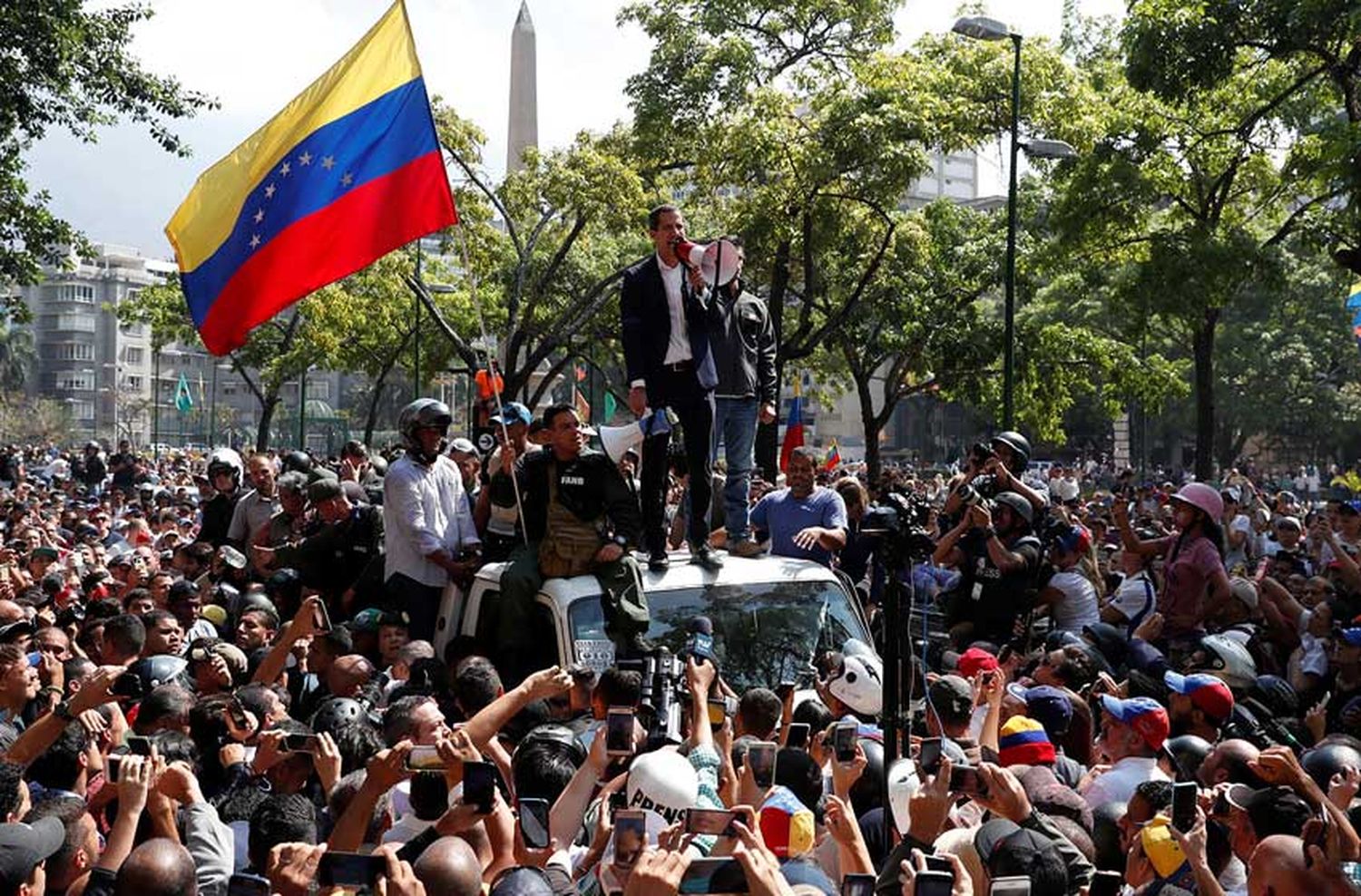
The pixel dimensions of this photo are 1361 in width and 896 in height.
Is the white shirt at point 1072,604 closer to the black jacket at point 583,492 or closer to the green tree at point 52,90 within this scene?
the black jacket at point 583,492

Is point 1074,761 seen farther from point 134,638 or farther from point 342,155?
point 342,155

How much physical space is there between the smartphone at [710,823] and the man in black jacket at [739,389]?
203 inches

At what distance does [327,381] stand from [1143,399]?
120 m

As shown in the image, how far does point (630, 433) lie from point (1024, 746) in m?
2.85

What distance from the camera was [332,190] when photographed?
10.2 m

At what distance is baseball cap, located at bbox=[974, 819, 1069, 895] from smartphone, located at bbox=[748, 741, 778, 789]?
0.76m

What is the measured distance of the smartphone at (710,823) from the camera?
376 cm

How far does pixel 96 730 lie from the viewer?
550 cm

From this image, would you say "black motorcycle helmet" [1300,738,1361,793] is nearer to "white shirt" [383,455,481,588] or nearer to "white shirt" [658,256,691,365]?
"white shirt" [658,256,691,365]

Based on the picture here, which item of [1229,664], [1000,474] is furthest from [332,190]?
[1229,664]

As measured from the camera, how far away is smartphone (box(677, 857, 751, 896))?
3.60 m

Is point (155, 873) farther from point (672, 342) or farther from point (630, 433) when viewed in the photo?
point (672, 342)

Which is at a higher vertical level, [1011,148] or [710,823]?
[1011,148]

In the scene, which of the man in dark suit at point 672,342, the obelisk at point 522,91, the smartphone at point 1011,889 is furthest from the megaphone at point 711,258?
the obelisk at point 522,91
